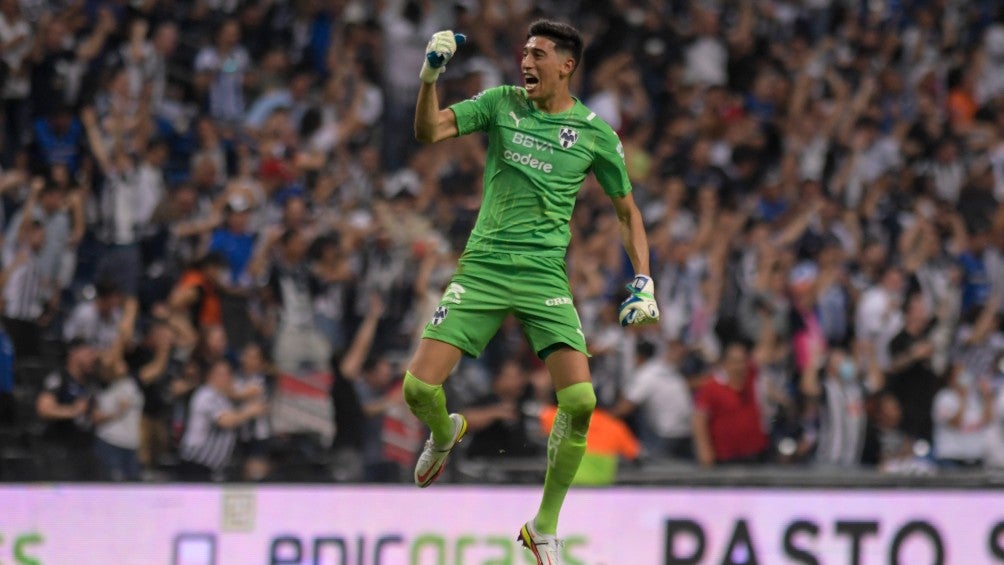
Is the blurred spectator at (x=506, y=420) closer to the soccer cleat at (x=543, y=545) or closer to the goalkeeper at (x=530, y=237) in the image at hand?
the soccer cleat at (x=543, y=545)

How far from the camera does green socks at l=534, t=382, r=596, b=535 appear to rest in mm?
9336

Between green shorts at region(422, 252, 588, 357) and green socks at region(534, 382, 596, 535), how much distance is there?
11.0 inches

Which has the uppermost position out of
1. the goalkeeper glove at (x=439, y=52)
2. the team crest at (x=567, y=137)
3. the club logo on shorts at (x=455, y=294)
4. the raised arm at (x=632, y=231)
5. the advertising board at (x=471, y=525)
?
the goalkeeper glove at (x=439, y=52)

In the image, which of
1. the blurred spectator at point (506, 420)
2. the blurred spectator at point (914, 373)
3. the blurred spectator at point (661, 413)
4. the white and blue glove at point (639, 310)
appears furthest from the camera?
the blurred spectator at point (914, 373)

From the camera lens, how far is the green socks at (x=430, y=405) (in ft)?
30.3

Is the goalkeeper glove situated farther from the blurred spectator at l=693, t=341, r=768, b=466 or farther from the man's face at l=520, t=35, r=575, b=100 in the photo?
the blurred spectator at l=693, t=341, r=768, b=466

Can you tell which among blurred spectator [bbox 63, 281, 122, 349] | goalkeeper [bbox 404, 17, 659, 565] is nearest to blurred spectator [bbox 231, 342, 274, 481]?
blurred spectator [bbox 63, 281, 122, 349]

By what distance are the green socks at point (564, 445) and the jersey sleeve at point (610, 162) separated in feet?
3.65

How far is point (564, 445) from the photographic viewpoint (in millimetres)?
9547

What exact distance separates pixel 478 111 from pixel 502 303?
1.06m

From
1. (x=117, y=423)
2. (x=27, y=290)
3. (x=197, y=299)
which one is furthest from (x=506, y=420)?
(x=27, y=290)

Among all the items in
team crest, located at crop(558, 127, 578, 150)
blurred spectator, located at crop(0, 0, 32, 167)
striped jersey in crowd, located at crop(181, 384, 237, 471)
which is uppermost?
blurred spectator, located at crop(0, 0, 32, 167)

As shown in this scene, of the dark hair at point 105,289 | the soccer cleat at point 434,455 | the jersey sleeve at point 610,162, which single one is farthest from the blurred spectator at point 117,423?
the jersey sleeve at point 610,162

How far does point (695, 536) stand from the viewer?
11891 millimetres
